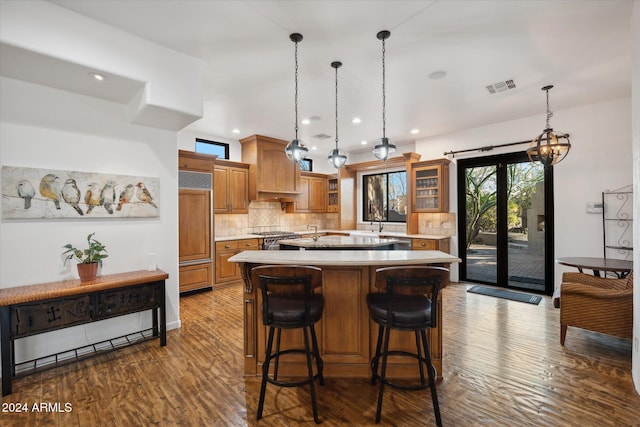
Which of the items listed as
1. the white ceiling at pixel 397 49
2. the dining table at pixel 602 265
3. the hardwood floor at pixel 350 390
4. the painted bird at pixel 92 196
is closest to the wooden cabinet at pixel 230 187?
the white ceiling at pixel 397 49

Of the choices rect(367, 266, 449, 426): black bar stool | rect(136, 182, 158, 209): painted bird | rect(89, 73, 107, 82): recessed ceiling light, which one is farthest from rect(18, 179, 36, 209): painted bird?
rect(367, 266, 449, 426): black bar stool

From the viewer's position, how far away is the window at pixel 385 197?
7004 millimetres

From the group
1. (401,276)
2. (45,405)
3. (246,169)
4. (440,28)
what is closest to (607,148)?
(440,28)

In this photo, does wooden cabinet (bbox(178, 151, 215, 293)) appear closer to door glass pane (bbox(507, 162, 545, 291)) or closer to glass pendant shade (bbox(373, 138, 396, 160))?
glass pendant shade (bbox(373, 138, 396, 160))

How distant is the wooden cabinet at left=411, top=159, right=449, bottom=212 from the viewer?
5.77 meters

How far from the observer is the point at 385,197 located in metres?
7.26

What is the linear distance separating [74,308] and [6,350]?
0.48m

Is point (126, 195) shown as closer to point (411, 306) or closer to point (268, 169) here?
point (411, 306)

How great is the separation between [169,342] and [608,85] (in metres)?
6.19

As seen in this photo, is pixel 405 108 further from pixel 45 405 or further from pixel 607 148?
pixel 45 405

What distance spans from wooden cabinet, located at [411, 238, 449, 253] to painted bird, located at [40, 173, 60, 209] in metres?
5.38

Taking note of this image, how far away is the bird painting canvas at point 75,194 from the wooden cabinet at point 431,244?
4.53 metres

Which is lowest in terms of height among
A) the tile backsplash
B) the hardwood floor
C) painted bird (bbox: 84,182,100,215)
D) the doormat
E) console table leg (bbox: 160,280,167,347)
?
the hardwood floor

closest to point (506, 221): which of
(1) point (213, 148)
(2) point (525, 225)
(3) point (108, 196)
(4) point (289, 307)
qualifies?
(2) point (525, 225)
